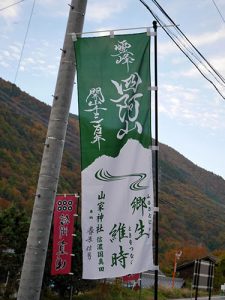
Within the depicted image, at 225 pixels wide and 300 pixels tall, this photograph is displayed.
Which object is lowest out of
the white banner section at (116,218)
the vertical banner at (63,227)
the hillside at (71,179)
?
the white banner section at (116,218)

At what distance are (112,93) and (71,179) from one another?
7897 cm

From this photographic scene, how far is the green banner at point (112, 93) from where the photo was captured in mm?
5312

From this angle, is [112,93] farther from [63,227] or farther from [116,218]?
[63,227]

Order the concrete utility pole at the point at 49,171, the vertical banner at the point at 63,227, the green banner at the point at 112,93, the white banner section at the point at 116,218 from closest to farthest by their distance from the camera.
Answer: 1. the concrete utility pole at the point at 49,171
2. the white banner section at the point at 116,218
3. the green banner at the point at 112,93
4. the vertical banner at the point at 63,227

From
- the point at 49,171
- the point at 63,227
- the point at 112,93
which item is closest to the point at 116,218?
the point at 49,171

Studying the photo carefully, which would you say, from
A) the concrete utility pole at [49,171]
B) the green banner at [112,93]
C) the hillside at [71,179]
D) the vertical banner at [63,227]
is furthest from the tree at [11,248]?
the hillside at [71,179]

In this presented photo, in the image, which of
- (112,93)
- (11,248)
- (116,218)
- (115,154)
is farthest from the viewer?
(11,248)

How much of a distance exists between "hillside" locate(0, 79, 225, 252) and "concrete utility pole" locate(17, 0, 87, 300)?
52.0m

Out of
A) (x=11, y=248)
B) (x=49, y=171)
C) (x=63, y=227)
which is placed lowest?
(x=49, y=171)

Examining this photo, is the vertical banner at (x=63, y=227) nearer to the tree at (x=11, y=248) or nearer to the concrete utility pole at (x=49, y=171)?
the tree at (x=11, y=248)

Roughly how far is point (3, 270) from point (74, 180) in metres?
66.5

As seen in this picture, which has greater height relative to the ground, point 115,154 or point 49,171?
point 115,154

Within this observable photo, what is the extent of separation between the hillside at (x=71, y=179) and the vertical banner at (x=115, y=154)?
171 ft

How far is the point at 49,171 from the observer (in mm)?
5227
